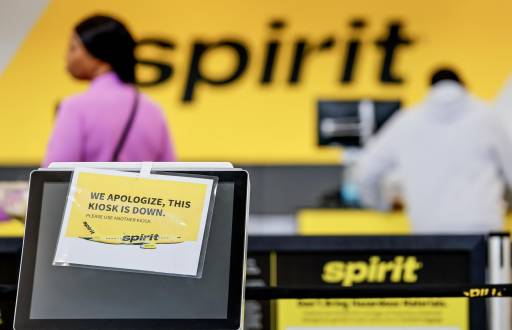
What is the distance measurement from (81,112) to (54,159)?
0.17 m

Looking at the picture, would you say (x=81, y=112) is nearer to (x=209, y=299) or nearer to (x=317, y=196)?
(x=209, y=299)

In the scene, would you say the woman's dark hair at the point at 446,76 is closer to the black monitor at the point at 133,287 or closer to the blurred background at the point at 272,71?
the black monitor at the point at 133,287

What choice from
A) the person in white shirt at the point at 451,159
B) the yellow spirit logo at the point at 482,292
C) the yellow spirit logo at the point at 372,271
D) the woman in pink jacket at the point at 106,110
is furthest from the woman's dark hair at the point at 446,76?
the yellow spirit logo at the point at 482,292

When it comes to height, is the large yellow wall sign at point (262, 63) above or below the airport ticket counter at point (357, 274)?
above

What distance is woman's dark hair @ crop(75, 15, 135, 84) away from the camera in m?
2.58

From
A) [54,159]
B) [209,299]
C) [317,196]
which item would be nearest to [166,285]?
[209,299]

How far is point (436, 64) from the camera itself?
6.95 metres

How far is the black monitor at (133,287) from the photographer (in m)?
1.53

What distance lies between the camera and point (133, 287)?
1.56 meters

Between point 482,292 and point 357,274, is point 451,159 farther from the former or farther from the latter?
point 482,292

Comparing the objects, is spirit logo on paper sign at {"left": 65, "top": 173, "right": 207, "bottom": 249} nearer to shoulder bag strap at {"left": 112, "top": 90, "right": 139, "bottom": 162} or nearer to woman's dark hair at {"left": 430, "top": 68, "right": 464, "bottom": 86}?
shoulder bag strap at {"left": 112, "top": 90, "right": 139, "bottom": 162}

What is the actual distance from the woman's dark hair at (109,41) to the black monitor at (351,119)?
14.1 feet

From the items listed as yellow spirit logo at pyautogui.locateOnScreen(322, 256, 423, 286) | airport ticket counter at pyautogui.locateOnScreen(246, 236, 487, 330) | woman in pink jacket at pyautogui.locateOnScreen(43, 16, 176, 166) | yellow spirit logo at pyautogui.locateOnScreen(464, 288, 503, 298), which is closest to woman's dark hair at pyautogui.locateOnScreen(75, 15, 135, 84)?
woman in pink jacket at pyautogui.locateOnScreen(43, 16, 176, 166)

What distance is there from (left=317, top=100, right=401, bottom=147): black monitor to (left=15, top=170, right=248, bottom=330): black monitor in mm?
5283
